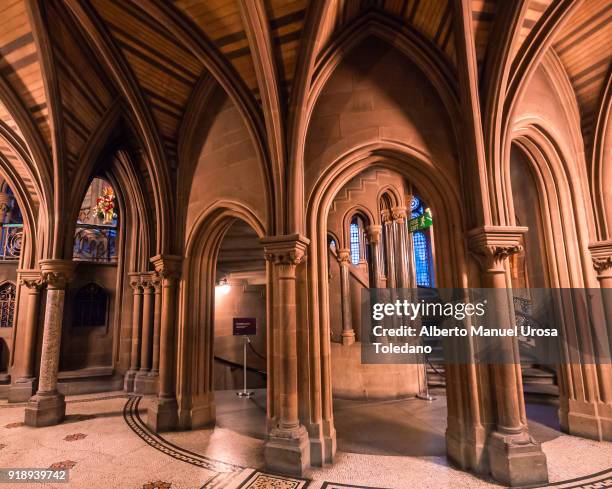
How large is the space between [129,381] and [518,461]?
853 centimetres

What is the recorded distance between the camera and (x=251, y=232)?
31.9ft

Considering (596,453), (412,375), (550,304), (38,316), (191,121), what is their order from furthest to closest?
1. (38,316)
2. (412,375)
3. (191,121)
4. (550,304)
5. (596,453)

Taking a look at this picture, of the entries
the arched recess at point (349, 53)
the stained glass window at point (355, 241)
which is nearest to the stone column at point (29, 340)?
the arched recess at point (349, 53)

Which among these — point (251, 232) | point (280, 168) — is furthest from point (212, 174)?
point (251, 232)

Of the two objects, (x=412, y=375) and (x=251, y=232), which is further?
(x=251, y=232)

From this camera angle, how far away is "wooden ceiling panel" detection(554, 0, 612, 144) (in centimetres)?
498

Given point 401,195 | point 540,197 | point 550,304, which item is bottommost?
point 550,304

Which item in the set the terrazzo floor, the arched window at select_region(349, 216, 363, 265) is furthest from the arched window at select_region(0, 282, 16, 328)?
the arched window at select_region(349, 216, 363, 265)

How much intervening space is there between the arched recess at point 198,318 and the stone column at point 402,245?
4.45 metres

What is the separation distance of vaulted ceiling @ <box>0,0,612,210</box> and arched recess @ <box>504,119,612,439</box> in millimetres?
1090

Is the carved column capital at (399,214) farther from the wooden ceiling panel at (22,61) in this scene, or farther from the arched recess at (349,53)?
the wooden ceiling panel at (22,61)

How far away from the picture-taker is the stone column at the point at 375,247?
912 centimetres

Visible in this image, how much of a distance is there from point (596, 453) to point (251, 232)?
8.00 m

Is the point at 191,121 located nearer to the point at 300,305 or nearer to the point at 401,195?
the point at 300,305
